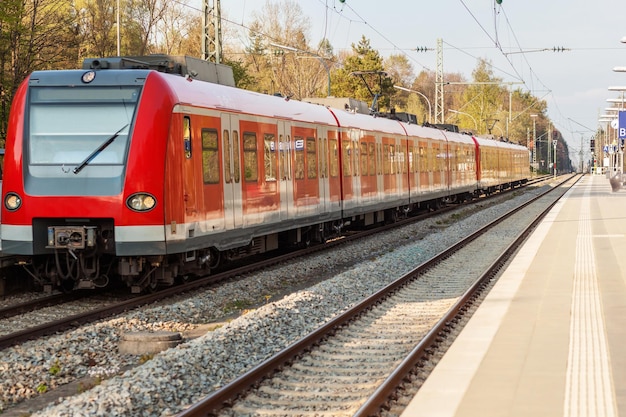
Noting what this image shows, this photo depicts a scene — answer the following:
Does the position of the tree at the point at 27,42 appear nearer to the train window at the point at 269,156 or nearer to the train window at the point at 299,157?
the train window at the point at 299,157

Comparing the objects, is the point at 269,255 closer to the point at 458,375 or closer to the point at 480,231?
the point at 480,231

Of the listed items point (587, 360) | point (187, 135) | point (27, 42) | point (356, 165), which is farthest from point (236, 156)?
point (27, 42)

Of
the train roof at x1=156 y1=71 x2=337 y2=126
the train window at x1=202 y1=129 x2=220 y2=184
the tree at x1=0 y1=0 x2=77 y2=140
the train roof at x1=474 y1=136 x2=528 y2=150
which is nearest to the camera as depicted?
the train roof at x1=156 y1=71 x2=337 y2=126

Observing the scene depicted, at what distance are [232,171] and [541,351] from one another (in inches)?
284

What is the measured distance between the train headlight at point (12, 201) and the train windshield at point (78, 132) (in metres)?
0.30

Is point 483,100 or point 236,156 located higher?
point 483,100

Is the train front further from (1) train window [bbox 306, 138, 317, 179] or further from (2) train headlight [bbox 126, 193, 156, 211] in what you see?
(1) train window [bbox 306, 138, 317, 179]

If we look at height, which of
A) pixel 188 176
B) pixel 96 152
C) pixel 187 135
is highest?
pixel 187 135

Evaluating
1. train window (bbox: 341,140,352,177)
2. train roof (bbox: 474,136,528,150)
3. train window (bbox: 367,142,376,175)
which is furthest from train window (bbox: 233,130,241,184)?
train roof (bbox: 474,136,528,150)

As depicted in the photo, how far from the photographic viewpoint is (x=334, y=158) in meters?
21.4

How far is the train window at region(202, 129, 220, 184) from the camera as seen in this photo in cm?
1365

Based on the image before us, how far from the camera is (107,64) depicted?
1333 cm

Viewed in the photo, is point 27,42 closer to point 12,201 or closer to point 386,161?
point 386,161

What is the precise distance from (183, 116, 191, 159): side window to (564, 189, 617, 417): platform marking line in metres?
5.48
